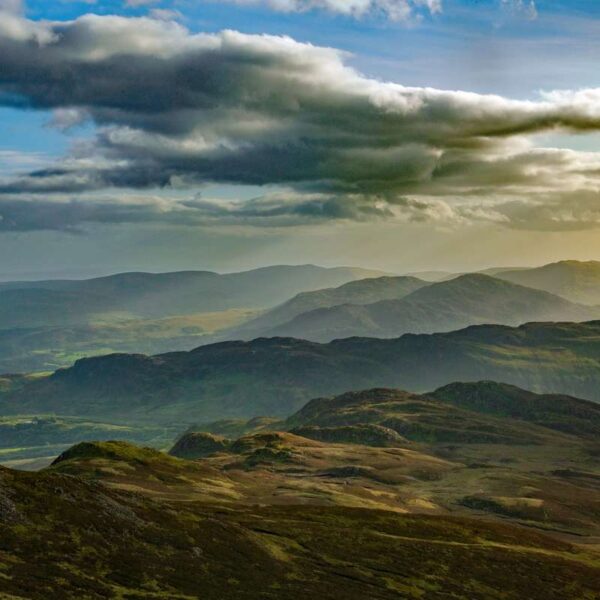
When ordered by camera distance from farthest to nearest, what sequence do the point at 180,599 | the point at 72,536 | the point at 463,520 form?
the point at 463,520 → the point at 72,536 → the point at 180,599

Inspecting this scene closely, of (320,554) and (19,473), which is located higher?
(19,473)

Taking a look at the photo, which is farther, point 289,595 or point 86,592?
point 289,595

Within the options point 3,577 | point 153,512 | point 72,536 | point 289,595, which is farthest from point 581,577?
point 3,577

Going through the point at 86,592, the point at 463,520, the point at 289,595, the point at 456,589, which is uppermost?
the point at 86,592

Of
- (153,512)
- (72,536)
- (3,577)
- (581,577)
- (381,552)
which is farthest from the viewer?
(581,577)

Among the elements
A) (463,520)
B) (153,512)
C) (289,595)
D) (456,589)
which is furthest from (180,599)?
(463,520)

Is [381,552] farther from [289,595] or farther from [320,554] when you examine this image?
[289,595]

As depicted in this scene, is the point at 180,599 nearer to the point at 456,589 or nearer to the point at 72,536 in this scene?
the point at 72,536
